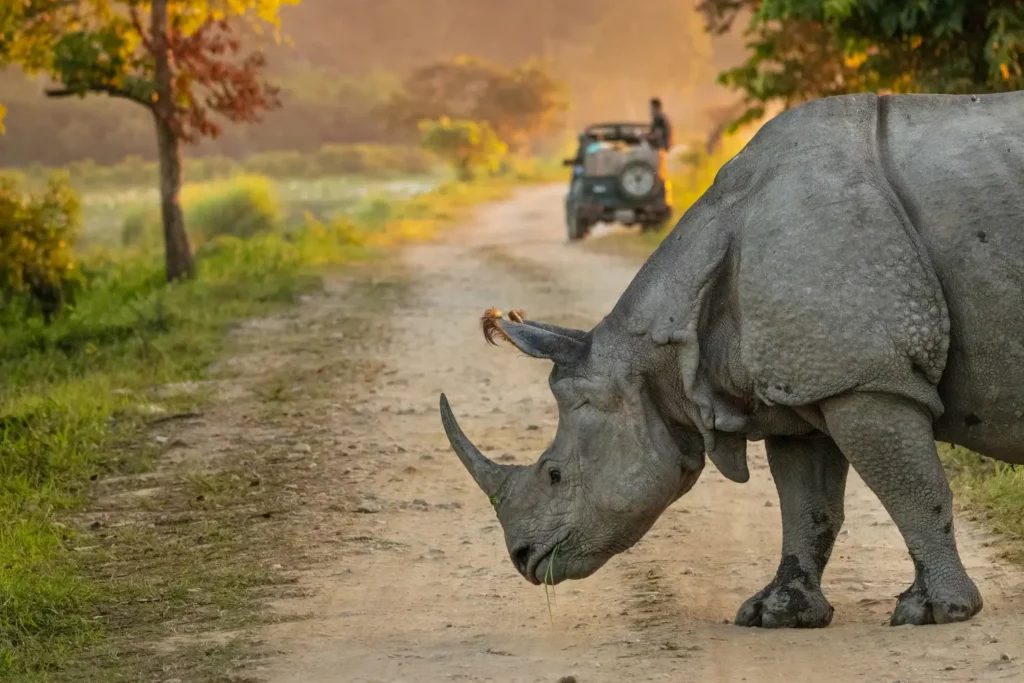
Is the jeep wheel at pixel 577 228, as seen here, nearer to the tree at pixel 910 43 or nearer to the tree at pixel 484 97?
the tree at pixel 910 43

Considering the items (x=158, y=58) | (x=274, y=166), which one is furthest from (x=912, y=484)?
(x=274, y=166)

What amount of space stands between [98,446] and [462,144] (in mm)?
38952

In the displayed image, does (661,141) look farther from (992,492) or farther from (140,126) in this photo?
(140,126)

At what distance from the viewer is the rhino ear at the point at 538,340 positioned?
6.03 meters

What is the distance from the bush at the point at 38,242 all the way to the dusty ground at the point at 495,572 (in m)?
3.83

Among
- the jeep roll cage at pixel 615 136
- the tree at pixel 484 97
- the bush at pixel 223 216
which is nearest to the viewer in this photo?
the jeep roll cage at pixel 615 136

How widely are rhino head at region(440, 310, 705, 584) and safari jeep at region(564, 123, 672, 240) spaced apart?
1810 centimetres

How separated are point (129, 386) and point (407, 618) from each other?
5.54 metres

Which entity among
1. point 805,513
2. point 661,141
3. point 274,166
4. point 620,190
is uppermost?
point 661,141

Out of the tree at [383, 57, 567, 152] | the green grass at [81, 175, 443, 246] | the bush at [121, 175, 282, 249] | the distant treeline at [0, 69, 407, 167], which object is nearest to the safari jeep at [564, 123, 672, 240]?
the bush at [121, 175, 282, 249]

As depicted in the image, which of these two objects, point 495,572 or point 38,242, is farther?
point 38,242

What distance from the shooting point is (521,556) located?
6117mm

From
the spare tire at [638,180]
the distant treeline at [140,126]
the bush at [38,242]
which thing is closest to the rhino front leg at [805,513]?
the bush at [38,242]

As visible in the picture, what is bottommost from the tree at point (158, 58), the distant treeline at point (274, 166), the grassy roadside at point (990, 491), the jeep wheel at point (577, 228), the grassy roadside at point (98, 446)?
the distant treeline at point (274, 166)
